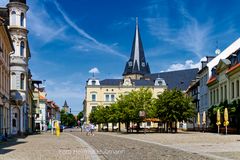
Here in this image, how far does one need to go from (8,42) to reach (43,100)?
82002 millimetres

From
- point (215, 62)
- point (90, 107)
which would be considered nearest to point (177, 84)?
point (90, 107)

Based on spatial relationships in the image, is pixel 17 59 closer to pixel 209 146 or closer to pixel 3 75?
pixel 3 75

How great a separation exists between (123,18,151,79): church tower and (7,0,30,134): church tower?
9873cm

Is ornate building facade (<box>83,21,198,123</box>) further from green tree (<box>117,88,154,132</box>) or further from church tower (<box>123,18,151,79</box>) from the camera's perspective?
green tree (<box>117,88,154,132</box>)

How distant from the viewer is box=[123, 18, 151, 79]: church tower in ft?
496

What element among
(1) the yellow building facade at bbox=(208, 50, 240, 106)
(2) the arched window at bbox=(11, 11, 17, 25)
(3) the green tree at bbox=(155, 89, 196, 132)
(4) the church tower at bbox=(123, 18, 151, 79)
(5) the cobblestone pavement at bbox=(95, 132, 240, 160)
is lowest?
(5) the cobblestone pavement at bbox=(95, 132, 240, 160)

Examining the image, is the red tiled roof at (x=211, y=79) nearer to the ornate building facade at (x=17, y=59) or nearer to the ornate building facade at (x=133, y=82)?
the ornate building facade at (x=17, y=59)

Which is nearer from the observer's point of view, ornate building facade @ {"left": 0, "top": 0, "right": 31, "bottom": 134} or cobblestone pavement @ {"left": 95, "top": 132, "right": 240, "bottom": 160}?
cobblestone pavement @ {"left": 95, "top": 132, "right": 240, "bottom": 160}

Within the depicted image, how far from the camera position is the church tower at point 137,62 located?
496 feet

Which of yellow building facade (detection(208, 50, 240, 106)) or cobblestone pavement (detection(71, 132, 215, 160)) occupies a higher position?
yellow building facade (detection(208, 50, 240, 106))

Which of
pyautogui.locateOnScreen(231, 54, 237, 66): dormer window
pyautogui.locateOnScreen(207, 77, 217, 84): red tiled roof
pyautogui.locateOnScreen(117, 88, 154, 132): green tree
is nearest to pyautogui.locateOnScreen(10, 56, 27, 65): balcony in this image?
pyautogui.locateOnScreen(117, 88, 154, 132): green tree

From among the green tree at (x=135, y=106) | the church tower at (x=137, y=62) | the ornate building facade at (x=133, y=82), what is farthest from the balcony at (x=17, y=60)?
the church tower at (x=137, y=62)

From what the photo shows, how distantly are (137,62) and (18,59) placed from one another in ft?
342

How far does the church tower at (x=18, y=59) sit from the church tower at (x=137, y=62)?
9873 cm
